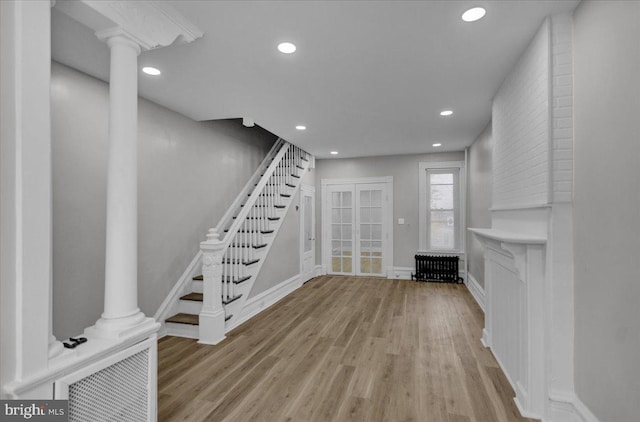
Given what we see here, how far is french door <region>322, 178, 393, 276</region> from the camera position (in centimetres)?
691

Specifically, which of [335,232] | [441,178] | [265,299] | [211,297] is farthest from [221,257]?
[441,178]

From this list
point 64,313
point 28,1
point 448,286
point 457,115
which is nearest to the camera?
point 28,1

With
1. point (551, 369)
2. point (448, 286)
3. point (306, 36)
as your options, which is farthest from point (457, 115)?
point (448, 286)

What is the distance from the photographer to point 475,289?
5207 mm

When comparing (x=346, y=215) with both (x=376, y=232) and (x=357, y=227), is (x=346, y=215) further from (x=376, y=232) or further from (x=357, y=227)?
(x=376, y=232)

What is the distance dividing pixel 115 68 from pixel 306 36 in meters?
1.25

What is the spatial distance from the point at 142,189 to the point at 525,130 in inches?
146

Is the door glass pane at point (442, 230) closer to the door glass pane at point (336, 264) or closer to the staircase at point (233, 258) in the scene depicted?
the door glass pane at point (336, 264)

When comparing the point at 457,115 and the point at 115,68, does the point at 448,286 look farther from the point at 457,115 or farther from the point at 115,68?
the point at 115,68

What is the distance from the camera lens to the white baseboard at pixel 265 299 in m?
4.09

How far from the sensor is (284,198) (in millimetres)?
5594

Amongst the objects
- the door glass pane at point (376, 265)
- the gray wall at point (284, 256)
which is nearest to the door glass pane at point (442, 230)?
the door glass pane at point (376, 265)

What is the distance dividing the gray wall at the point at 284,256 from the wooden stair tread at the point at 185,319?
33.1 inches

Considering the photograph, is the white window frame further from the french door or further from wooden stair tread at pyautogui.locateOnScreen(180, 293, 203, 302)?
wooden stair tread at pyautogui.locateOnScreen(180, 293, 203, 302)
